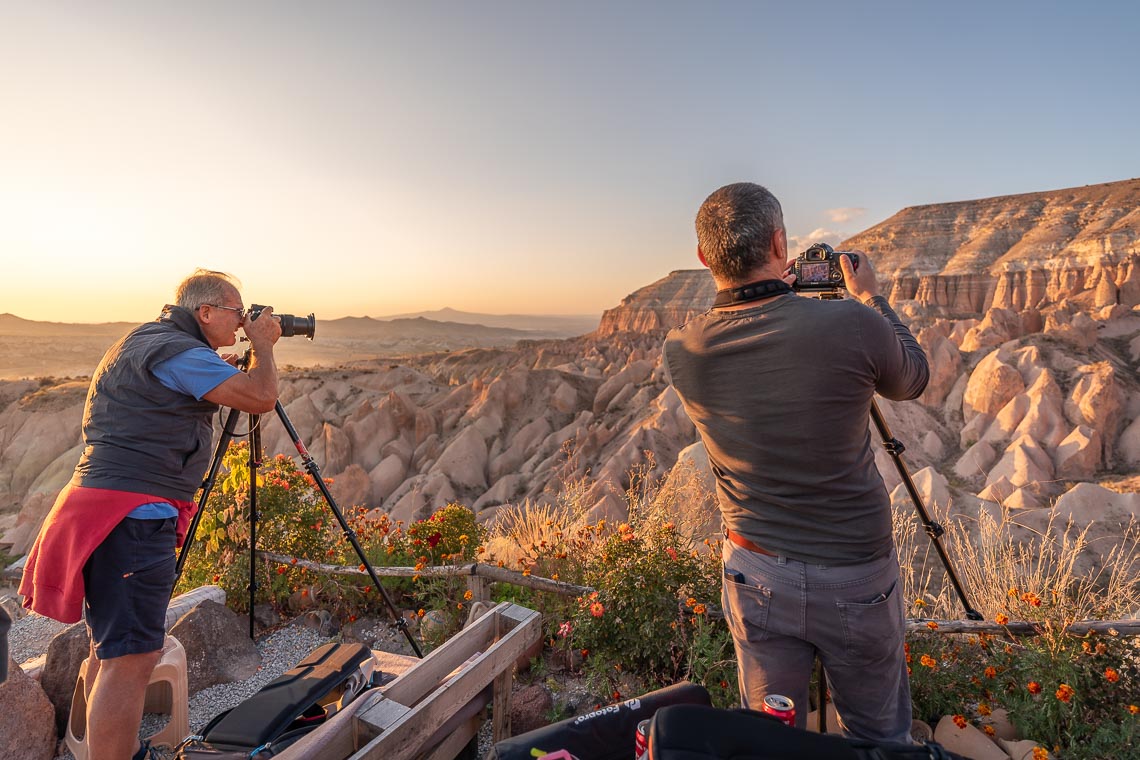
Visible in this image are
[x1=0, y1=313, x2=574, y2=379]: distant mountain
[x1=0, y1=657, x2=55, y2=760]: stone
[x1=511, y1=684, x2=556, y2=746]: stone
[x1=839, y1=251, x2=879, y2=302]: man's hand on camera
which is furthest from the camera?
[x1=0, y1=313, x2=574, y2=379]: distant mountain

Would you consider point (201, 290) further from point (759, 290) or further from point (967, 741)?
point (967, 741)

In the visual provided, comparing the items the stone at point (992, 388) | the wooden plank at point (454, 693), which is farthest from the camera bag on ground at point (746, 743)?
the stone at point (992, 388)

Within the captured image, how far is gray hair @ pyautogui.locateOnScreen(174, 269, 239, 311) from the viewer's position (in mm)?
2412

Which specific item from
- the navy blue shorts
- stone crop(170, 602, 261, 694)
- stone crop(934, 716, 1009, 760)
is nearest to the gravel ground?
stone crop(170, 602, 261, 694)

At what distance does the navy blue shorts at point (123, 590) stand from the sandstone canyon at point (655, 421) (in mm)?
6871

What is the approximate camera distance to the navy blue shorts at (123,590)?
210 cm

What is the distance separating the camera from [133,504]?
6.91 ft

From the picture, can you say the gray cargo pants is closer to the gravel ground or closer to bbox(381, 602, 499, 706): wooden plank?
bbox(381, 602, 499, 706): wooden plank

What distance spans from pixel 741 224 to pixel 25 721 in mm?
3497

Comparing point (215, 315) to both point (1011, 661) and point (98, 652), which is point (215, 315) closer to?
point (98, 652)

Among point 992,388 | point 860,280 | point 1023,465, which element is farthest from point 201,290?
point 992,388

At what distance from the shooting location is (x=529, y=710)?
2701mm

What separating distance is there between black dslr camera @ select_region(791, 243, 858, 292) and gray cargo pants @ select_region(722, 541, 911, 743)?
2.57ft

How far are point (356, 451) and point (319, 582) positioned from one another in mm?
20256
